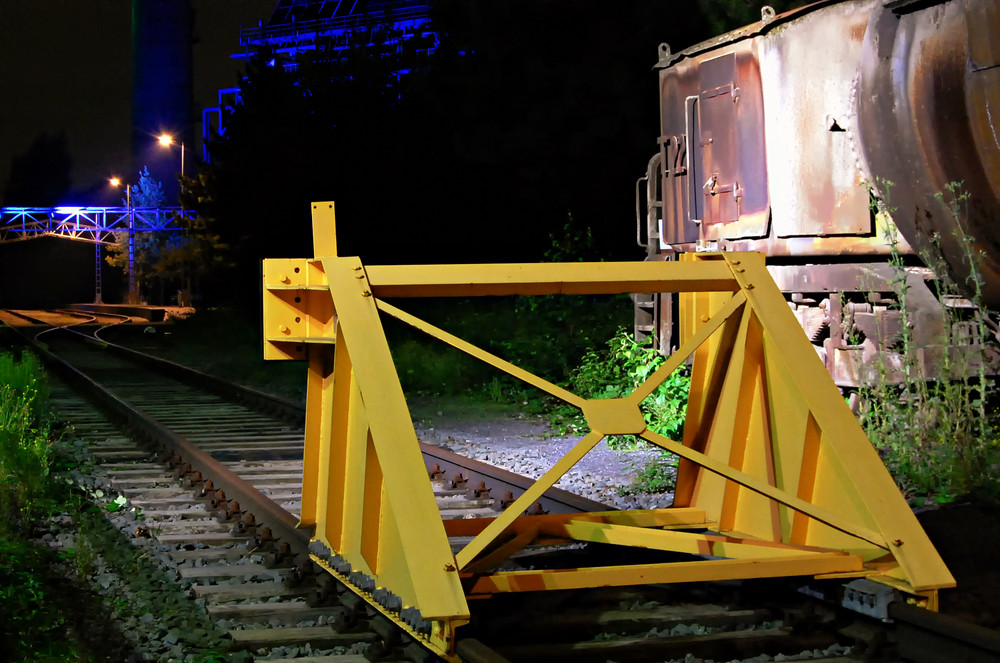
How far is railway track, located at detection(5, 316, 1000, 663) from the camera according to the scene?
400cm

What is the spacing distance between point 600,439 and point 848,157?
16.8 ft

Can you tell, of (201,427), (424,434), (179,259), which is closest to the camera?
(424,434)

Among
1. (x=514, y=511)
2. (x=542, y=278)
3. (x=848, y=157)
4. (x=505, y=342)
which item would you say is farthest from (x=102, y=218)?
(x=514, y=511)

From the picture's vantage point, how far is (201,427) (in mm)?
10914

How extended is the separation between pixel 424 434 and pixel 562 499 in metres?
4.10

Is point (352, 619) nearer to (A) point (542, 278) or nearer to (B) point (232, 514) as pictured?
(A) point (542, 278)

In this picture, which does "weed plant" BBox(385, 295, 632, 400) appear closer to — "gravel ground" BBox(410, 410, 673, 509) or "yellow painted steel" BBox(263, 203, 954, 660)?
"gravel ground" BBox(410, 410, 673, 509)

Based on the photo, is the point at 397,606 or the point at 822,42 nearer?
the point at 397,606

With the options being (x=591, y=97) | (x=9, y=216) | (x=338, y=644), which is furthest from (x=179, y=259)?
(x=338, y=644)

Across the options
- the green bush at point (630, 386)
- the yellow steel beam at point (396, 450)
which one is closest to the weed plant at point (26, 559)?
the yellow steel beam at point (396, 450)

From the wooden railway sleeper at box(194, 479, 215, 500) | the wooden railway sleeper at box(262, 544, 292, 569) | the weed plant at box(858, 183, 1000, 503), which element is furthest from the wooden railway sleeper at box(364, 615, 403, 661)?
the weed plant at box(858, 183, 1000, 503)

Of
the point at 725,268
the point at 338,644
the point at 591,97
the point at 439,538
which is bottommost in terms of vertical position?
the point at 338,644

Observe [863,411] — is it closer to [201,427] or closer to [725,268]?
[725,268]

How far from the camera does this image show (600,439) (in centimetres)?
415
